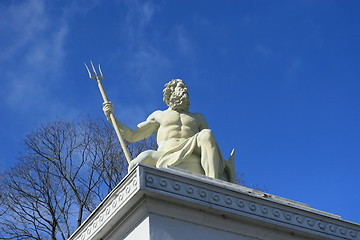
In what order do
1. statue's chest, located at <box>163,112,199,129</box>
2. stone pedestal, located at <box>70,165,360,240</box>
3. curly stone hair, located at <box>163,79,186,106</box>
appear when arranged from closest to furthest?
stone pedestal, located at <box>70,165,360,240</box> < statue's chest, located at <box>163,112,199,129</box> < curly stone hair, located at <box>163,79,186,106</box>

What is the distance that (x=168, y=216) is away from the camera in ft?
16.6

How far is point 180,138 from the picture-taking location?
7.51 metres

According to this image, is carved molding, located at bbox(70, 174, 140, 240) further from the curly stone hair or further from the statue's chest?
the curly stone hair

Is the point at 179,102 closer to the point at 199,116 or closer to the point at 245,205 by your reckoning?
the point at 199,116

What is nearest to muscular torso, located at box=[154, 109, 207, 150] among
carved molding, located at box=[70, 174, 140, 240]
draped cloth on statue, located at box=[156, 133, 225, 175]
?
draped cloth on statue, located at box=[156, 133, 225, 175]

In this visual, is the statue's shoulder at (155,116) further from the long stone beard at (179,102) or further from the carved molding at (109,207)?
the carved molding at (109,207)

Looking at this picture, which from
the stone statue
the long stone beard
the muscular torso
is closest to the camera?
the stone statue

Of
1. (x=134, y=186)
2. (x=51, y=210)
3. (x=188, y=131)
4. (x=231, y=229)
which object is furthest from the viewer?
(x=51, y=210)

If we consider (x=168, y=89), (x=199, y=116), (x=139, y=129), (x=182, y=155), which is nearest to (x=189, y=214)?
(x=182, y=155)

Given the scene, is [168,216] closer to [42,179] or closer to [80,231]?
[80,231]

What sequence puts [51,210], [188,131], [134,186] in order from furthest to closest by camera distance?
1. [51,210]
2. [188,131]
3. [134,186]

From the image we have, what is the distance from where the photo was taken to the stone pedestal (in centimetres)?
500

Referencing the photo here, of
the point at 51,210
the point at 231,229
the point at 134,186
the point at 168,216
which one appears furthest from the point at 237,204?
the point at 51,210

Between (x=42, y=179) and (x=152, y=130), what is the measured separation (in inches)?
246
